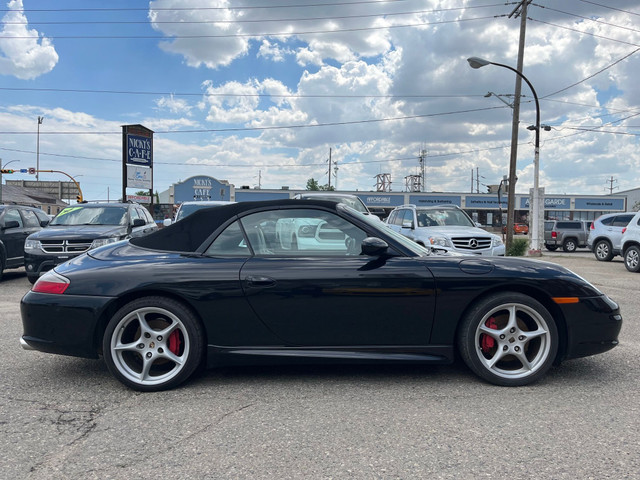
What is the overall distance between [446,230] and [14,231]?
356 inches

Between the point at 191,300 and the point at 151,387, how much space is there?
67cm

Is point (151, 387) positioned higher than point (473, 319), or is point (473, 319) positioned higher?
point (473, 319)

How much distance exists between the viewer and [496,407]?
3.08 metres

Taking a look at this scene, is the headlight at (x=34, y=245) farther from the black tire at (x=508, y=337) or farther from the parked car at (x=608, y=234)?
the parked car at (x=608, y=234)

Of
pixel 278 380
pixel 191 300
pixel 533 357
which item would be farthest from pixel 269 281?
pixel 533 357

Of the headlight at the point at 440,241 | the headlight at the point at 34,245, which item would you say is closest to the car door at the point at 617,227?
the headlight at the point at 440,241

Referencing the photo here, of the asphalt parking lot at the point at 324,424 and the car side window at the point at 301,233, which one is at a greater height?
the car side window at the point at 301,233

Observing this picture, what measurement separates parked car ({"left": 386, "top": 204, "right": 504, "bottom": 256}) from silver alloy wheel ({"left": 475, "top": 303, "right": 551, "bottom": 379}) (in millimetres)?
5323

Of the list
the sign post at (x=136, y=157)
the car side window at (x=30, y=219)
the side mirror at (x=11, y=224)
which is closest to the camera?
the side mirror at (x=11, y=224)

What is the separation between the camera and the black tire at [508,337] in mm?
3426

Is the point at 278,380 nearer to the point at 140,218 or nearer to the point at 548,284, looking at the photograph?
the point at 548,284

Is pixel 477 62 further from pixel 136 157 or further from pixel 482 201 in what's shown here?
pixel 482 201

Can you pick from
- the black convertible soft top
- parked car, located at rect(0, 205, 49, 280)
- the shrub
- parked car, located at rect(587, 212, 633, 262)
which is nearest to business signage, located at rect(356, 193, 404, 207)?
the shrub

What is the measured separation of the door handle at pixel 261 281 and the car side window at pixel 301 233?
0.78 feet
